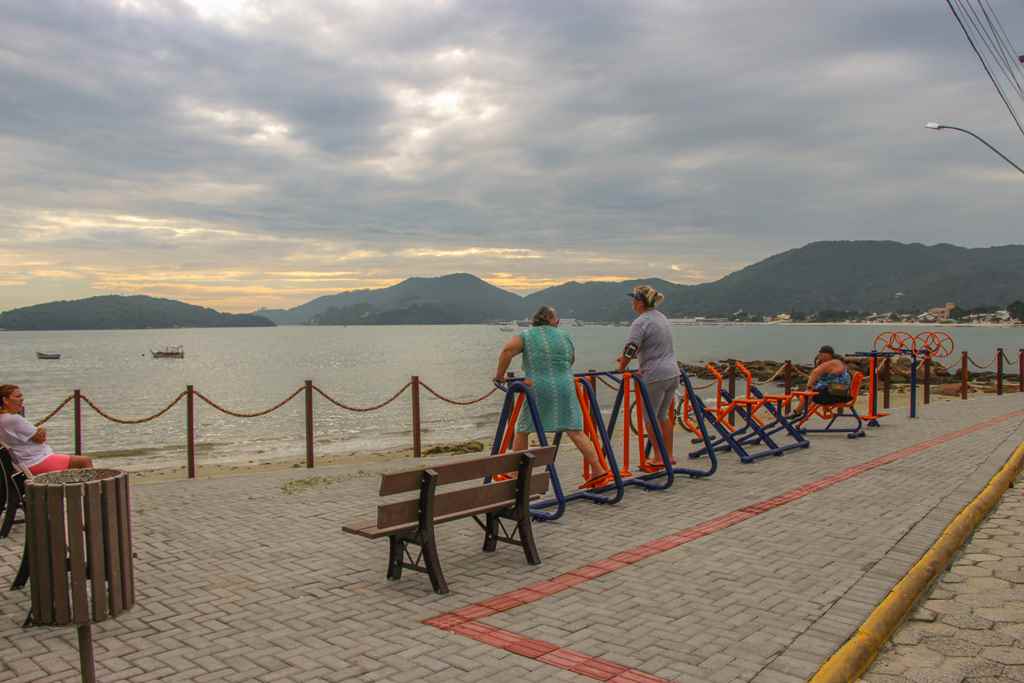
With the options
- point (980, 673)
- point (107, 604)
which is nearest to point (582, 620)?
point (980, 673)

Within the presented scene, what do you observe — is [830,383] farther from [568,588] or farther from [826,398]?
[568,588]

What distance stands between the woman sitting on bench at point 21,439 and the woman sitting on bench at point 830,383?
10.3 meters

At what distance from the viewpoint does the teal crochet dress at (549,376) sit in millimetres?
7289

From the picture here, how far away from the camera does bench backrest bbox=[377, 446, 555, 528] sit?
496 centimetres

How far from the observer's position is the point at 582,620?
4508mm

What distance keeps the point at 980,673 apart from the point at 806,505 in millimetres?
3676

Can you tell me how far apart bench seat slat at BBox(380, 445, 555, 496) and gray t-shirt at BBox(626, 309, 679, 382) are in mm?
2875

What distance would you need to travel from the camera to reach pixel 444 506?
527 cm

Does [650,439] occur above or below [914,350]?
below

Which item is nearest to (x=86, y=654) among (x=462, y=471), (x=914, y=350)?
(x=462, y=471)

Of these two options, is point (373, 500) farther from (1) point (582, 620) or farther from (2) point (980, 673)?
(2) point (980, 673)

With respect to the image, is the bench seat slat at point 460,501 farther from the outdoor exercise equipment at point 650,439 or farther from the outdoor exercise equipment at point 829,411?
the outdoor exercise equipment at point 829,411

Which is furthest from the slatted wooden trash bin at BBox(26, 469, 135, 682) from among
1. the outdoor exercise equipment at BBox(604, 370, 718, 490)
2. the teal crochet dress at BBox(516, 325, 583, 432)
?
the outdoor exercise equipment at BBox(604, 370, 718, 490)

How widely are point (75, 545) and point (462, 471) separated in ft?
7.47
